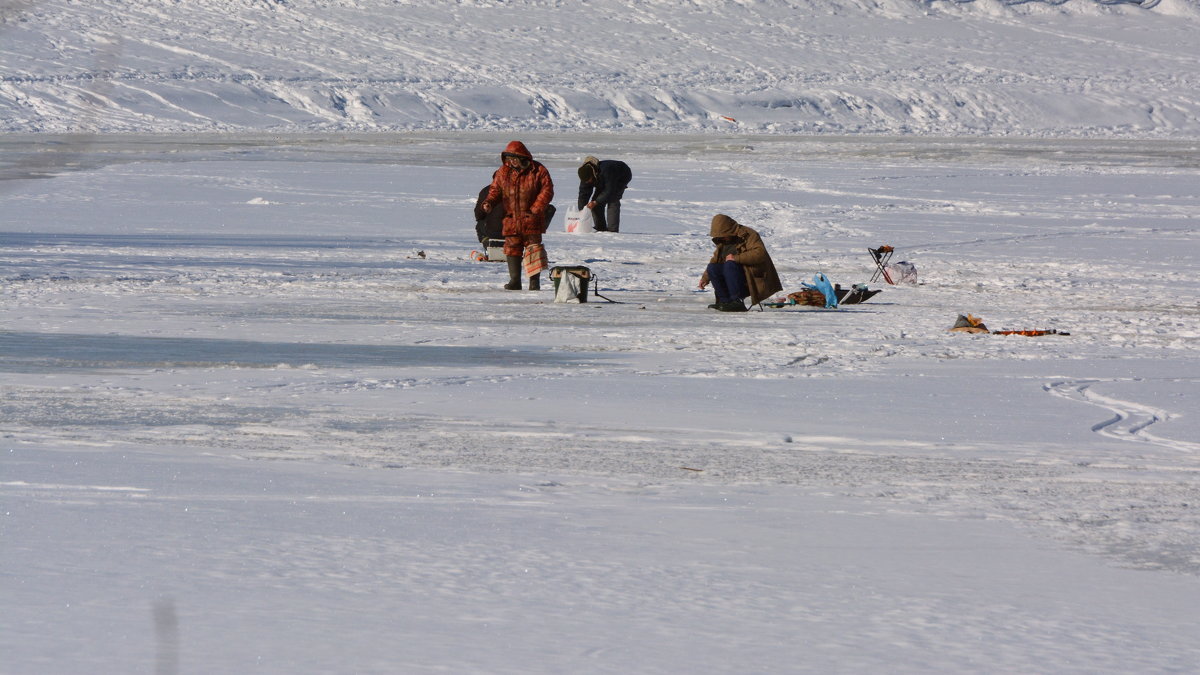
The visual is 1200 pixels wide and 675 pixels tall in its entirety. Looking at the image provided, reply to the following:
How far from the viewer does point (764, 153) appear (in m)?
43.2

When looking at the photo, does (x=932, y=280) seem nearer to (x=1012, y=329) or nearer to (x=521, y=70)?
(x=1012, y=329)

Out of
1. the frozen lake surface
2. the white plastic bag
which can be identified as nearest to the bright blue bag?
the frozen lake surface

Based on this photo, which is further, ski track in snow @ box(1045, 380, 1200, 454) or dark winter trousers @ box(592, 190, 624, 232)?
dark winter trousers @ box(592, 190, 624, 232)

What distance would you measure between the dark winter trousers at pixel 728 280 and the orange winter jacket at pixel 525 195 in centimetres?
197

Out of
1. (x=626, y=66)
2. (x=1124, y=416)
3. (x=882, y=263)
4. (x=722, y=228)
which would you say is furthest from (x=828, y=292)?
(x=626, y=66)

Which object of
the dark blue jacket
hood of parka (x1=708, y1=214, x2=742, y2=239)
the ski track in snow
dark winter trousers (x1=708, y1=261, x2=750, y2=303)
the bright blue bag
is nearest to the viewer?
the ski track in snow

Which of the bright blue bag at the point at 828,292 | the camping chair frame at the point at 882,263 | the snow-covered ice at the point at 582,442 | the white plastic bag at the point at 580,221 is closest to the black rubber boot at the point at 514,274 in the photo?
the snow-covered ice at the point at 582,442

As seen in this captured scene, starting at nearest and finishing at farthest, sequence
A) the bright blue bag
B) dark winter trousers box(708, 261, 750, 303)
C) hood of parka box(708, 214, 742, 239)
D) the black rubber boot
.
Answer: dark winter trousers box(708, 261, 750, 303) → hood of parka box(708, 214, 742, 239) → the bright blue bag → the black rubber boot

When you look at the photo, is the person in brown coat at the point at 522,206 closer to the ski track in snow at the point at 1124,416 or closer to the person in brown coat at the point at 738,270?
the person in brown coat at the point at 738,270

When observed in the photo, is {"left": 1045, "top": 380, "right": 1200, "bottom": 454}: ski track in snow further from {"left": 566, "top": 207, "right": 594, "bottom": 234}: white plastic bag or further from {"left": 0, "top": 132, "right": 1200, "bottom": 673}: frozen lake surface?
{"left": 566, "top": 207, "right": 594, "bottom": 234}: white plastic bag

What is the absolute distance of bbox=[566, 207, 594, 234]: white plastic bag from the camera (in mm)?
19359

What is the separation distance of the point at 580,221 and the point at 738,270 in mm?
7542

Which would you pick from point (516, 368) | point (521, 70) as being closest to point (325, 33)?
point (521, 70)

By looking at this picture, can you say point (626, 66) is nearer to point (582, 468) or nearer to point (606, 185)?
point (606, 185)
